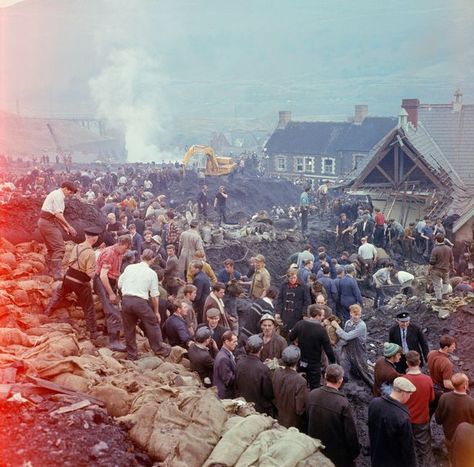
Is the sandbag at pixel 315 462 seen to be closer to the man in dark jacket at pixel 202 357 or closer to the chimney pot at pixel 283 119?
the man in dark jacket at pixel 202 357

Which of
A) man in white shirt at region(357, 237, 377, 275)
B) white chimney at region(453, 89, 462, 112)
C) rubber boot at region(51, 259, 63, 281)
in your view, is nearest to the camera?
rubber boot at region(51, 259, 63, 281)

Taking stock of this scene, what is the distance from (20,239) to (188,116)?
298ft

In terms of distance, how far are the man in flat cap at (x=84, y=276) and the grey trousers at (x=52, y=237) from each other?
1719 millimetres

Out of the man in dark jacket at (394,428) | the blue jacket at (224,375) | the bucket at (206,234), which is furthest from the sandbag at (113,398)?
the bucket at (206,234)

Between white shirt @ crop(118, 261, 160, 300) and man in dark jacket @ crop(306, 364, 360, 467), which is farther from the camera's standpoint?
white shirt @ crop(118, 261, 160, 300)

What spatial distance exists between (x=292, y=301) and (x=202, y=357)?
9.55ft

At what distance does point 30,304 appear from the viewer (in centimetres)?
973

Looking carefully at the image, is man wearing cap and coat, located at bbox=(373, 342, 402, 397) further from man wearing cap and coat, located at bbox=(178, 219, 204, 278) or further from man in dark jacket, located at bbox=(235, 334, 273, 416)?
man wearing cap and coat, located at bbox=(178, 219, 204, 278)

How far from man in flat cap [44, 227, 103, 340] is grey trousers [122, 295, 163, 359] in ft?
2.60

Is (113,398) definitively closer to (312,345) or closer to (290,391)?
(290,391)

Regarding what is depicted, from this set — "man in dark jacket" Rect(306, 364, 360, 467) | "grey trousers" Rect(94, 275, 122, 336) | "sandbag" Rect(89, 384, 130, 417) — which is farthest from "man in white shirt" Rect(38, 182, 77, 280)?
"man in dark jacket" Rect(306, 364, 360, 467)

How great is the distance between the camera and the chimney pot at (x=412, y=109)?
28.1m

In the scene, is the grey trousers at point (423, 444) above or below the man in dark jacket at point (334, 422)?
below

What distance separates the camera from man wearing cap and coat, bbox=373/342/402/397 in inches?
292
